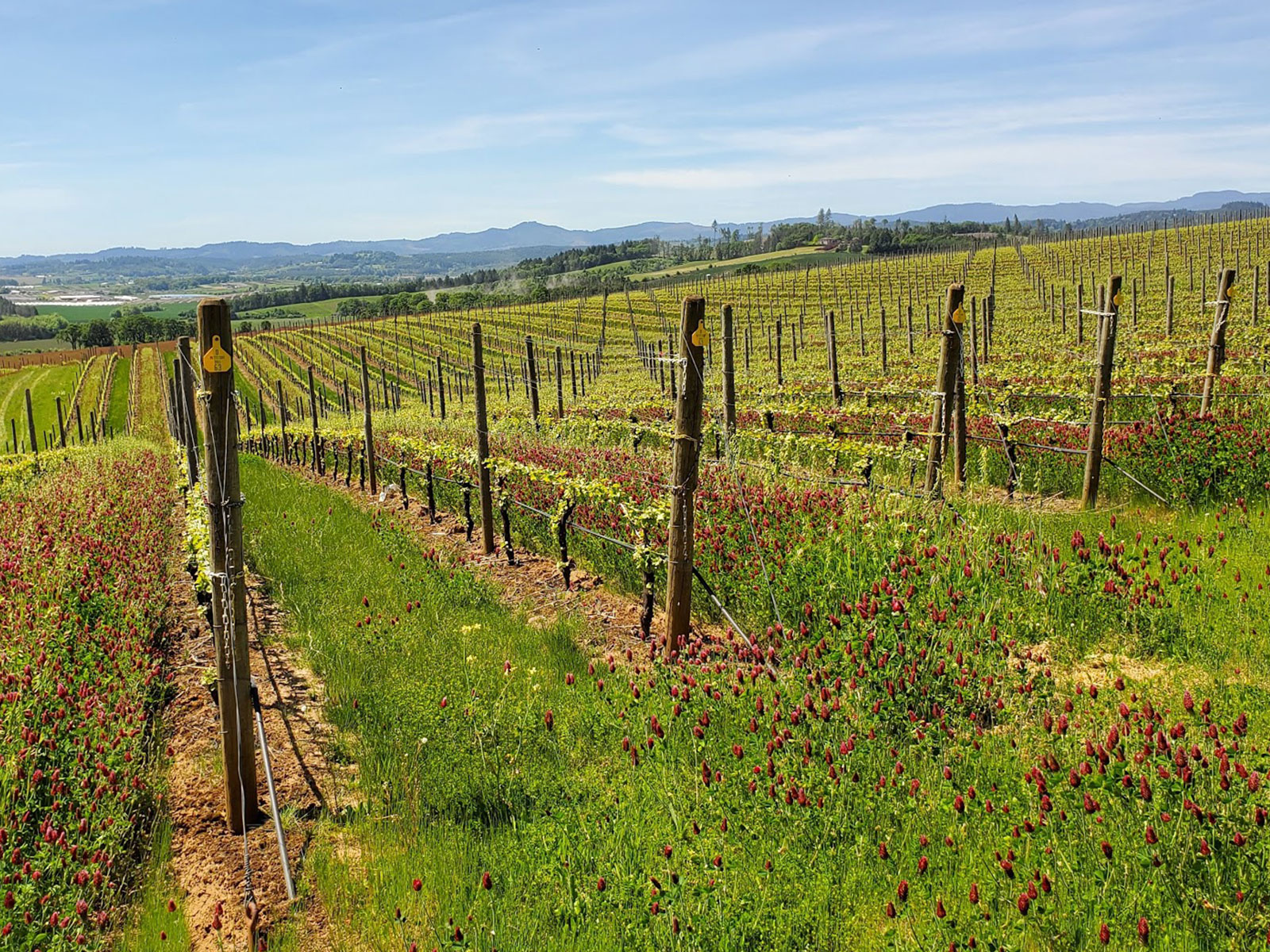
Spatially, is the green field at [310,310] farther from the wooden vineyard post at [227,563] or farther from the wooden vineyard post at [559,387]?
the wooden vineyard post at [227,563]

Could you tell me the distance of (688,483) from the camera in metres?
5.97

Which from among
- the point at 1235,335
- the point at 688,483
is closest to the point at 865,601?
the point at 688,483

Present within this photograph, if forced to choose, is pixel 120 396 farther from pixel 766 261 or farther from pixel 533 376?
pixel 766 261

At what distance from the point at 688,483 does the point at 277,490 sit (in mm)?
11367

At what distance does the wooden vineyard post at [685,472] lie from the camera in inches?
227

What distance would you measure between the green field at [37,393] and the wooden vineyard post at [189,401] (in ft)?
164

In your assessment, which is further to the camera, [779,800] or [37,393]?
[37,393]

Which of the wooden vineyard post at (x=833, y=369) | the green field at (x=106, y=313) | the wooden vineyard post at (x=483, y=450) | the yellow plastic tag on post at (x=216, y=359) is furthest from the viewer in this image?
the green field at (x=106, y=313)

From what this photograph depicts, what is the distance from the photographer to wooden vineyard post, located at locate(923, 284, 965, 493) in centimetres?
828

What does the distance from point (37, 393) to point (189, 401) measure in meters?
71.4

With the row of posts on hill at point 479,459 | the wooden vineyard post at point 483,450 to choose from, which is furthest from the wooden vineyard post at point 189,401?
the wooden vineyard post at point 483,450

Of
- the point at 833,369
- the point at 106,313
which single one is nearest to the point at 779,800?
the point at 833,369

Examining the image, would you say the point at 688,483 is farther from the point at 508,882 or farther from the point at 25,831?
the point at 25,831

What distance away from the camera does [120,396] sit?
61719 mm
